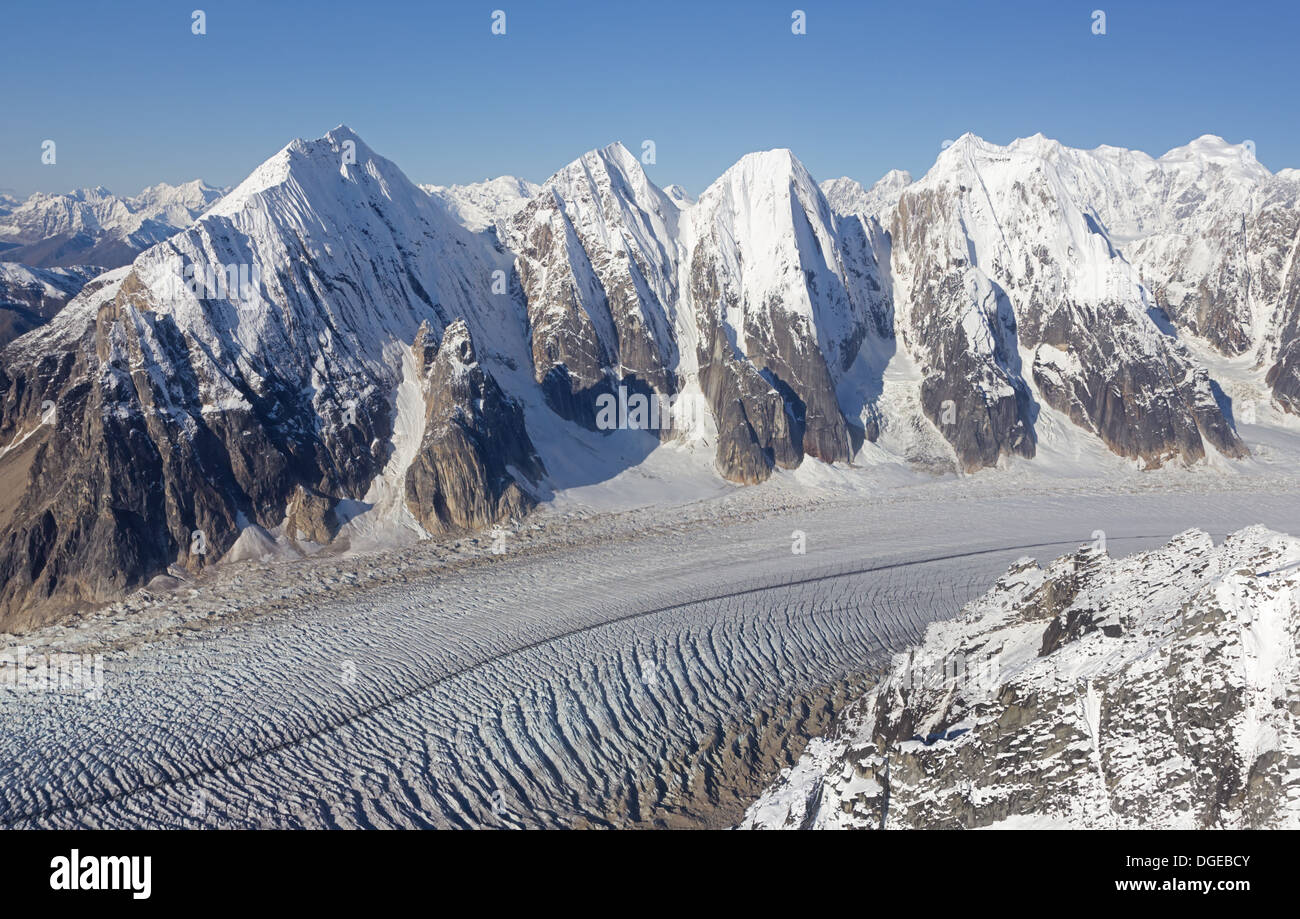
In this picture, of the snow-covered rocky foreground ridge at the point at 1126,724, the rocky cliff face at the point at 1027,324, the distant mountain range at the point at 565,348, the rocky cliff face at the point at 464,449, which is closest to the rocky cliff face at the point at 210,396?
the distant mountain range at the point at 565,348

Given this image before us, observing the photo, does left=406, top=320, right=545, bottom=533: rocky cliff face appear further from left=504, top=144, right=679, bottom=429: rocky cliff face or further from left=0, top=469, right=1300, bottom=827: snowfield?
left=504, top=144, right=679, bottom=429: rocky cliff face

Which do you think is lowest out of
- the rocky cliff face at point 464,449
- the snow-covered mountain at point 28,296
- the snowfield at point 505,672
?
the snowfield at point 505,672

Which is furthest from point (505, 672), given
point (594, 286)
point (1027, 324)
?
point (1027, 324)

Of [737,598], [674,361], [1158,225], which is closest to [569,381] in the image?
[674,361]

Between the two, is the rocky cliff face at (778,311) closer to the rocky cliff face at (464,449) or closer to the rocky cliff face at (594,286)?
the rocky cliff face at (594,286)

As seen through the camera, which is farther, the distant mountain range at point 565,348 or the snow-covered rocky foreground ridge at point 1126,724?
the distant mountain range at point 565,348

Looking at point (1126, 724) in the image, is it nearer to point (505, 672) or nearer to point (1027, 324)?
point (505, 672)

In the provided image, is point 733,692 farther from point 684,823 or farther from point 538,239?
point 538,239
